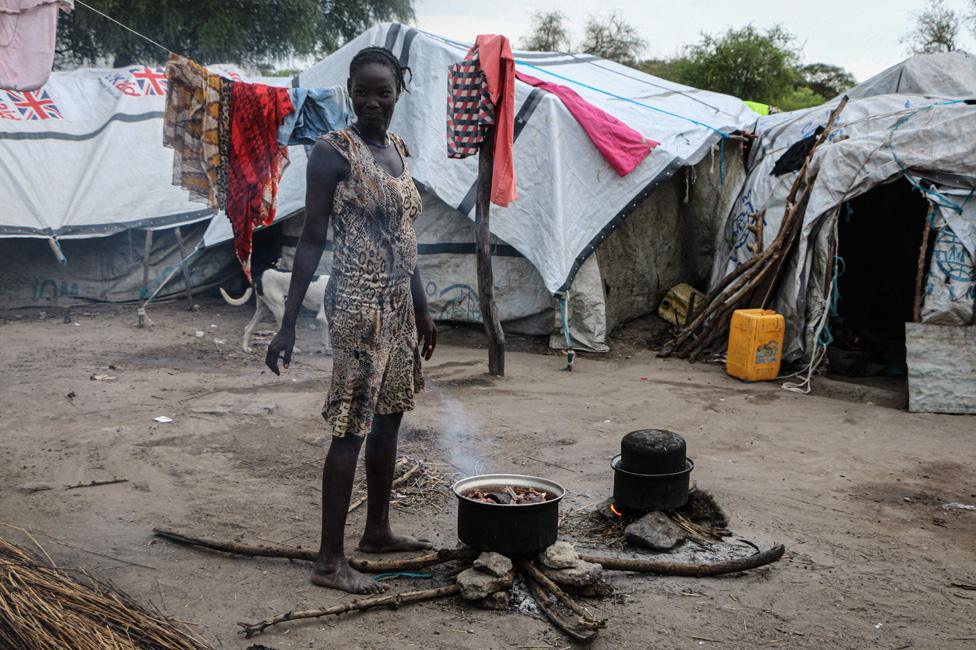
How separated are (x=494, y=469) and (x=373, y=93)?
240cm

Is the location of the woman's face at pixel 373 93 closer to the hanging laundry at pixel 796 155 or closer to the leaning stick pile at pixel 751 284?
the leaning stick pile at pixel 751 284

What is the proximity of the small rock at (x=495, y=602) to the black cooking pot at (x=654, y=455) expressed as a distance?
930mm

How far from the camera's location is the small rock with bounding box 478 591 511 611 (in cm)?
295

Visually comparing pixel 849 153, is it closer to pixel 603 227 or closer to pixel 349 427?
pixel 603 227

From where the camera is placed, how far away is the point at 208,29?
1577 centimetres

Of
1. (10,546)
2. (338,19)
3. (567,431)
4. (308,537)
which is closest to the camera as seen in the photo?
(10,546)

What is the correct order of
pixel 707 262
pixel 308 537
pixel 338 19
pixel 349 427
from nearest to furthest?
pixel 349 427 → pixel 308 537 → pixel 707 262 → pixel 338 19

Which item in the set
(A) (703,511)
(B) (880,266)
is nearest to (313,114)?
(A) (703,511)

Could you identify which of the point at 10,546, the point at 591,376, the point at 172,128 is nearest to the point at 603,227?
the point at 591,376

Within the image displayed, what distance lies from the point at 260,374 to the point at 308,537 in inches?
143

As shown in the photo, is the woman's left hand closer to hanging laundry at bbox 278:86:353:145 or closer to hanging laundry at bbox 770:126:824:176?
hanging laundry at bbox 278:86:353:145

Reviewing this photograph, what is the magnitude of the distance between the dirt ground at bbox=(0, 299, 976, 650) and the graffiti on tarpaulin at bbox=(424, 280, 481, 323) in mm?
586

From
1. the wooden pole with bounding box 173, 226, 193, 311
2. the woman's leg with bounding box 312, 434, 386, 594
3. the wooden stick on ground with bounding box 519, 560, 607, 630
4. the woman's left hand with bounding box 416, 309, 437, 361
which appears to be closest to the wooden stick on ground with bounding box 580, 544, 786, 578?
the wooden stick on ground with bounding box 519, 560, 607, 630

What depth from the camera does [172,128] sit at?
22.7ft
